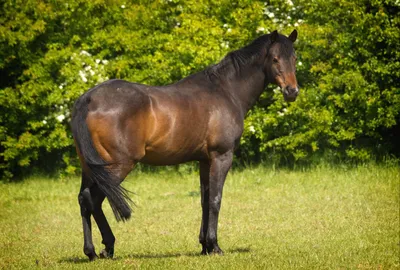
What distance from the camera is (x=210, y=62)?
1727cm

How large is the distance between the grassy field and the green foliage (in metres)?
1.10

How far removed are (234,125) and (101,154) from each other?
1.78 m

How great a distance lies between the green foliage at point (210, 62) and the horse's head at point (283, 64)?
804 centimetres

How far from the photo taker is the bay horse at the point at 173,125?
784 centimetres

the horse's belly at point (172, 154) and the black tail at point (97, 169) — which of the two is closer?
the black tail at point (97, 169)

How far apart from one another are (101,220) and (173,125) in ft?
4.56

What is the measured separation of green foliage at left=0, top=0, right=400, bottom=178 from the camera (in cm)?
1688

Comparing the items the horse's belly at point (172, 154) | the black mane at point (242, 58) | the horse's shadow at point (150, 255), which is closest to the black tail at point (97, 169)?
the horse's belly at point (172, 154)

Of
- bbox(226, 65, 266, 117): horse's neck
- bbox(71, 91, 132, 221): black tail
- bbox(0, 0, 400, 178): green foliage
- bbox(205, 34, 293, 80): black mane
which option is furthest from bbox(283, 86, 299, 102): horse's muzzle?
bbox(0, 0, 400, 178): green foliage

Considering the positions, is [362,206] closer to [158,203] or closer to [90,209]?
[158,203]

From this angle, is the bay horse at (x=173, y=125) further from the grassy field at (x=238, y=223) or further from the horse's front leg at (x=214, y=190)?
the grassy field at (x=238, y=223)

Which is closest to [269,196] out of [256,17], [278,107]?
[278,107]

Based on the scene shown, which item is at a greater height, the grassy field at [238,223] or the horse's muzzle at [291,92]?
the horse's muzzle at [291,92]

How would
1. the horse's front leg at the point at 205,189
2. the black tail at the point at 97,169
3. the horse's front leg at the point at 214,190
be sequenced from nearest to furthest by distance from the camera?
the black tail at the point at 97,169
the horse's front leg at the point at 214,190
the horse's front leg at the point at 205,189
